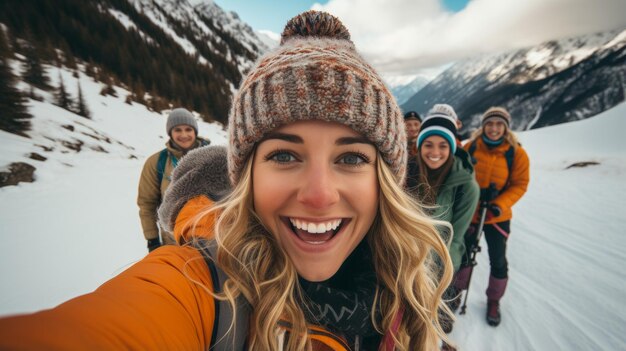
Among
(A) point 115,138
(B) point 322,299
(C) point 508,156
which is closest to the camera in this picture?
(B) point 322,299

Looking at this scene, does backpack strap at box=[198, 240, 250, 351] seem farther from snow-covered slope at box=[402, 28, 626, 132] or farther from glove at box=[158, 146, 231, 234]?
snow-covered slope at box=[402, 28, 626, 132]

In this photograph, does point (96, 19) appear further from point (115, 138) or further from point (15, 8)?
point (115, 138)

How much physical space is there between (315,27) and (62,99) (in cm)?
1572

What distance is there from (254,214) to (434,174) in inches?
84.2

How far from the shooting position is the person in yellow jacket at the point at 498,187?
10.0 feet

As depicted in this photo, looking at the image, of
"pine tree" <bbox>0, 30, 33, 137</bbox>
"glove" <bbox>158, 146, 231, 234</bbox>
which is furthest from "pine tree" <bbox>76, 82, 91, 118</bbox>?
"glove" <bbox>158, 146, 231, 234</bbox>

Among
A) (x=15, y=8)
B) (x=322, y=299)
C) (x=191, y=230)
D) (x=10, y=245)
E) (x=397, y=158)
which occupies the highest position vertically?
(x=15, y=8)

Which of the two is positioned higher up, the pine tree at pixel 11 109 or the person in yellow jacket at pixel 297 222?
the pine tree at pixel 11 109

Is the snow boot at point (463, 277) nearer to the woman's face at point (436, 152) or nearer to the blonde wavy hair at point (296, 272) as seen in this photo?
the woman's face at point (436, 152)

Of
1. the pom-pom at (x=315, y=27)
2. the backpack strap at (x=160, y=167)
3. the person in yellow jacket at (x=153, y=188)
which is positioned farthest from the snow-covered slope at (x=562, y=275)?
the backpack strap at (x=160, y=167)

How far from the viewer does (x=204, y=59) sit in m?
39.4

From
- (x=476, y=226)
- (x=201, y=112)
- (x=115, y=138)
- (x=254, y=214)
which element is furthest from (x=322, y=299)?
(x=201, y=112)

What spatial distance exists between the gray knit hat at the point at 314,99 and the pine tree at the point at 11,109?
10208mm

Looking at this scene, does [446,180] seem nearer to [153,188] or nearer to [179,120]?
[153,188]
